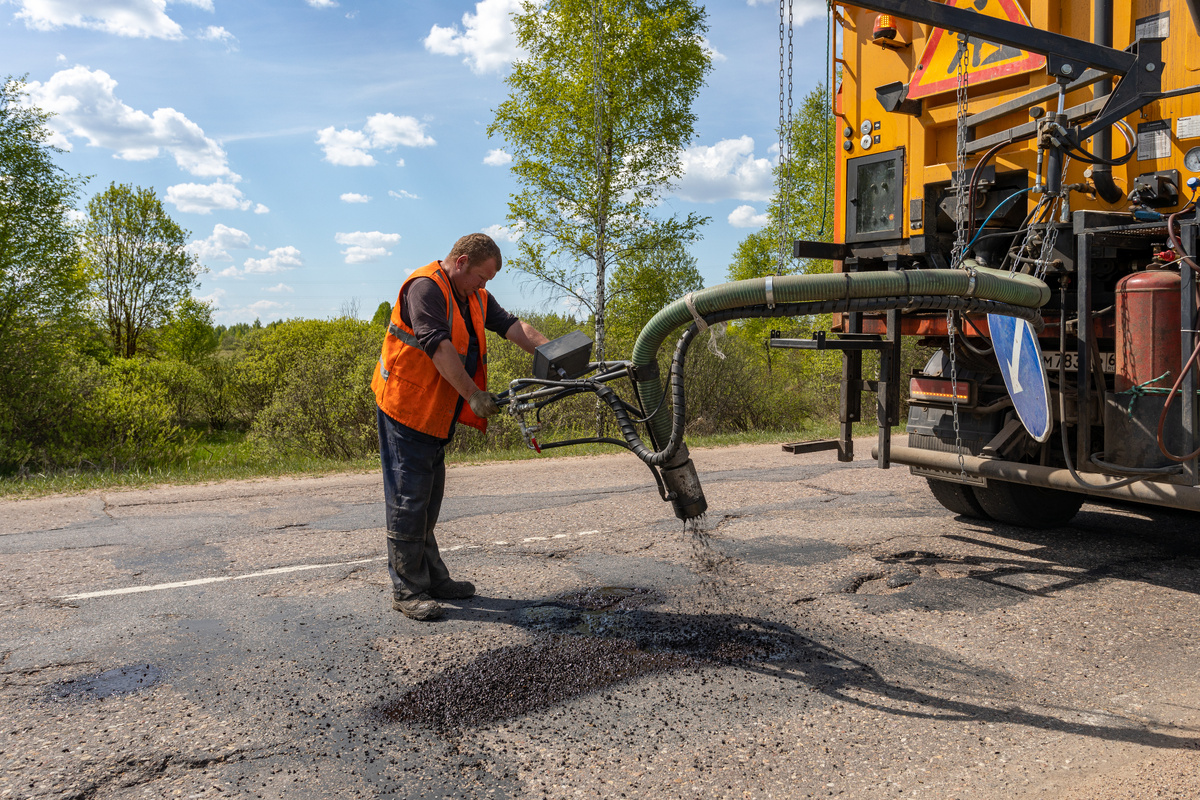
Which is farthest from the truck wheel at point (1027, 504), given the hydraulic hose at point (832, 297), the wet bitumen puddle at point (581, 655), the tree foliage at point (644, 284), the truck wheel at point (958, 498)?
the tree foliage at point (644, 284)

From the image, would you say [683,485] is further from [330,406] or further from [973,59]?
[330,406]

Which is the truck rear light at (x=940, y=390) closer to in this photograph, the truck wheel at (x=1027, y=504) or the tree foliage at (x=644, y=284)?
the truck wheel at (x=1027, y=504)

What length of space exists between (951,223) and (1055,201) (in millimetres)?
886

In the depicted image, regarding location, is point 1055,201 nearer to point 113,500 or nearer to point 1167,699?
point 1167,699

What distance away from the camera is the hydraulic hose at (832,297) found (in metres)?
3.17

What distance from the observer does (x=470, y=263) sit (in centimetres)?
402

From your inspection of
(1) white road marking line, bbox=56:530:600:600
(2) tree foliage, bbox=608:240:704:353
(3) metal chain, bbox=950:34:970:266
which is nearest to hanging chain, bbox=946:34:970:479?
(3) metal chain, bbox=950:34:970:266

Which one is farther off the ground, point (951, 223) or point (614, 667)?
point (951, 223)

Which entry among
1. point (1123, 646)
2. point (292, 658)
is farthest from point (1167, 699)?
point (292, 658)

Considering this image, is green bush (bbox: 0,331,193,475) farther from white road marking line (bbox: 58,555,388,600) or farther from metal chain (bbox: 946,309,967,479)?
metal chain (bbox: 946,309,967,479)

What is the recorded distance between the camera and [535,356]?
375cm

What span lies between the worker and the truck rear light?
2755 mm

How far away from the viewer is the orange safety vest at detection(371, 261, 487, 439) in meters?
3.95

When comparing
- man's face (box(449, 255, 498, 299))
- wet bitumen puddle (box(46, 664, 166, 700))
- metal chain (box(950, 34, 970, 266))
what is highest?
metal chain (box(950, 34, 970, 266))
